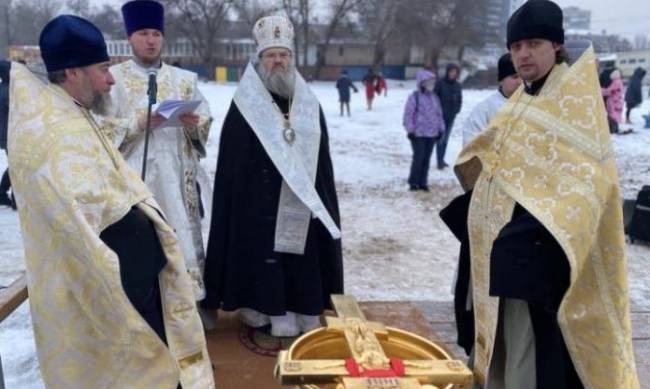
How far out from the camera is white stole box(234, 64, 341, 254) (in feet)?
11.0

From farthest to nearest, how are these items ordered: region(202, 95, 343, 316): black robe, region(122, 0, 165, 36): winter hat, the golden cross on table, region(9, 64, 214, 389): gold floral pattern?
region(202, 95, 343, 316): black robe
region(122, 0, 165, 36): winter hat
region(9, 64, 214, 389): gold floral pattern
the golden cross on table

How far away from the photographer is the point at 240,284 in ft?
11.6

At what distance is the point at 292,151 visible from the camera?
339 cm

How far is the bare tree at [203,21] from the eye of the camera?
51812 mm

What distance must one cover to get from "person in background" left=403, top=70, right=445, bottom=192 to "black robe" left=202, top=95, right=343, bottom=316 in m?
5.43

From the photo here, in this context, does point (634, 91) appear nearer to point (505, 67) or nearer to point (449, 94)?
point (449, 94)

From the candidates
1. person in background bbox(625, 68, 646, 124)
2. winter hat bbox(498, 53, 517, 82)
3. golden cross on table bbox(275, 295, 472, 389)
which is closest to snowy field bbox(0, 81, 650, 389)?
winter hat bbox(498, 53, 517, 82)

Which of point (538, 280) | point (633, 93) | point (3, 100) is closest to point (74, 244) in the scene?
point (538, 280)

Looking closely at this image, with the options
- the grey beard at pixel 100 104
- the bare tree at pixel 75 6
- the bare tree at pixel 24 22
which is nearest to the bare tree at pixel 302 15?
the bare tree at pixel 24 22

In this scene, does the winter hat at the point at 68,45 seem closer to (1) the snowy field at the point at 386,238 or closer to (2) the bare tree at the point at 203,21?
(1) the snowy field at the point at 386,238

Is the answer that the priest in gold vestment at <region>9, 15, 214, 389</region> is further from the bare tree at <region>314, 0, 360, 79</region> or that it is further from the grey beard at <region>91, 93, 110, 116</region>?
the bare tree at <region>314, 0, 360, 79</region>

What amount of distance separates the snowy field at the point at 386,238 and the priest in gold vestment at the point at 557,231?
267 centimetres

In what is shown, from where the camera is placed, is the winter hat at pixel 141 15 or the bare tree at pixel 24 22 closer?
the winter hat at pixel 141 15

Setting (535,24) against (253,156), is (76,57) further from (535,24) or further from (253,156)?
(535,24)
